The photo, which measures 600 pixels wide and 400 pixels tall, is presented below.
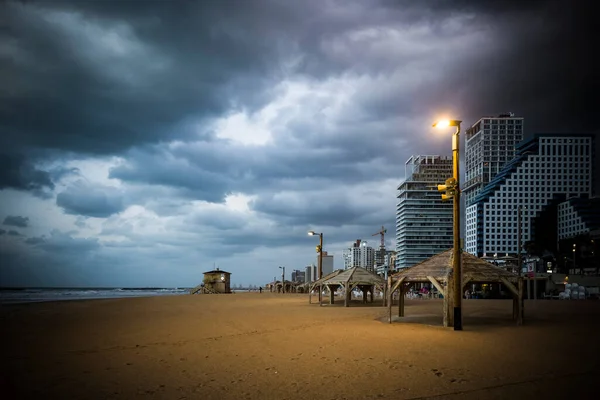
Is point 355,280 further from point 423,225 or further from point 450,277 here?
point 423,225

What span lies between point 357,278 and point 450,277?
12.7 m

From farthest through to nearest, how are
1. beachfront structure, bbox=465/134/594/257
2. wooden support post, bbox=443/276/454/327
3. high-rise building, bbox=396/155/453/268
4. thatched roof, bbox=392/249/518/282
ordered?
high-rise building, bbox=396/155/453/268
beachfront structure, bbox=465/134/594/257
thatched roof, bbox=392/249/518/282
wooden support post, bbox=443/276/454/327

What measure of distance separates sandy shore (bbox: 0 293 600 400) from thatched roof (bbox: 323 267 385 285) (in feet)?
37.1

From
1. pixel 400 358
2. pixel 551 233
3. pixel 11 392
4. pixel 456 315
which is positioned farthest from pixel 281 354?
pixel 551 233

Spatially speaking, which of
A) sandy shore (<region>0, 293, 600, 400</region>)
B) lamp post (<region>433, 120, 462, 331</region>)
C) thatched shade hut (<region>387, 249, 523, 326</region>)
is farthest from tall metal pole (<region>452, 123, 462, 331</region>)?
thatched shade hut (<region>387, 249, 523, 326</region>)

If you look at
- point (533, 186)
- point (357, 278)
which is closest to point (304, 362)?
point (357, 278)

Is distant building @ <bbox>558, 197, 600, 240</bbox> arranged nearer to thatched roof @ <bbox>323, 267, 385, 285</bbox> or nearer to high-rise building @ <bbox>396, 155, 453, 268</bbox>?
high-rise building @ <bbox>396, 155, 453, 268</bbox>

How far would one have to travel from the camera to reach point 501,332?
1460 cm

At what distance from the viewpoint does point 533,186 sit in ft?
550

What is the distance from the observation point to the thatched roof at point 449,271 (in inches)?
633

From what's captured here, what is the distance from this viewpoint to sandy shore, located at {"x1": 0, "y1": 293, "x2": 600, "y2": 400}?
7523mm

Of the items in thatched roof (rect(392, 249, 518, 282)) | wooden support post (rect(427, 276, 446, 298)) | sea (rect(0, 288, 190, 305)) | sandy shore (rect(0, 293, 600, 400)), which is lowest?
sea (rect(0, 288, 190, 305))

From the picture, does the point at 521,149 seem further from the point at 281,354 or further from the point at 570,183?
the point at 281,354

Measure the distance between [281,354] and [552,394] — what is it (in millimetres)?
5982
